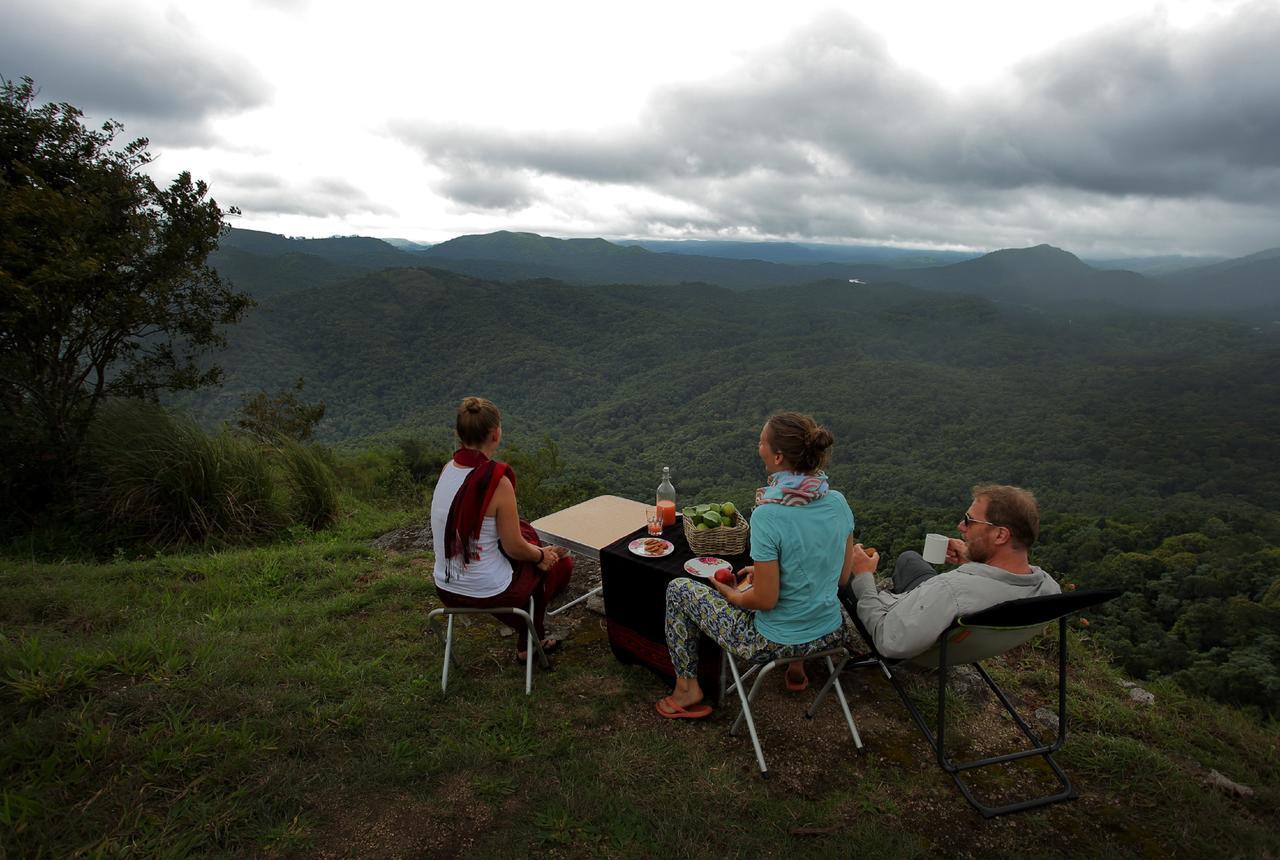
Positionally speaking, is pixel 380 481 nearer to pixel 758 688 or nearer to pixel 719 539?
pixel 719 539

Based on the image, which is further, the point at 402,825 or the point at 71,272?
the point at 71,272

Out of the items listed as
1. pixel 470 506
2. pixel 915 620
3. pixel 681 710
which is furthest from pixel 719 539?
pixel 470 506

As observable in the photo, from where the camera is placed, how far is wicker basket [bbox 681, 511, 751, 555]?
291 cm

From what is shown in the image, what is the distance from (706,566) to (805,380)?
3181 inches

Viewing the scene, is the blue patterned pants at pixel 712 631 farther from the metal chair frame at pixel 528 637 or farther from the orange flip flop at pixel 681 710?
the metal chair frame at pixel 528 637

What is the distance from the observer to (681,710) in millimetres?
2736

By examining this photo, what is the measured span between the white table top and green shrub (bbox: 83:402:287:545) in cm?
319

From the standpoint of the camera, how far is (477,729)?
8.52ft

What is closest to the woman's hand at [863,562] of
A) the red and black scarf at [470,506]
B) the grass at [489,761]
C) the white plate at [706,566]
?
the white plate at [706,566]

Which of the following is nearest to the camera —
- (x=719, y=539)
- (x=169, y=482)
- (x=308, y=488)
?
(x=719, y=539)

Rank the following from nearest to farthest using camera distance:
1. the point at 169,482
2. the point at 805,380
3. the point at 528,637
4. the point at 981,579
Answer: the point at 981,579 → the point at 528,637 → the point at 169,482 → the point at 805,380

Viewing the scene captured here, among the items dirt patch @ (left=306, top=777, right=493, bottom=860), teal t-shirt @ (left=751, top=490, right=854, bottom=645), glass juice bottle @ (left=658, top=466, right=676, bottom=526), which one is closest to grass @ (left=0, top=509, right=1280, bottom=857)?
dirt patch @ (left=306, top=777, right=493, bottom=860)

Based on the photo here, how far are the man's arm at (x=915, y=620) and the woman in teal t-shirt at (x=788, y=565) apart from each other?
0.69 feet

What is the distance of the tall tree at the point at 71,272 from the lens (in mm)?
4484
